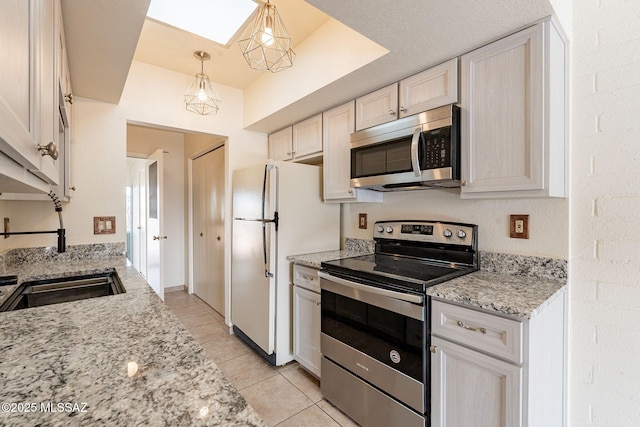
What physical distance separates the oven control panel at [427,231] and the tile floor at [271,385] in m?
1.24

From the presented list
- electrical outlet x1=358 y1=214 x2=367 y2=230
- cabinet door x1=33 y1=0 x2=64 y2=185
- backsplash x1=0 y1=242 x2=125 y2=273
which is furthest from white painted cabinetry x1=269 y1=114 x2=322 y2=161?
cabinet door x1=33 y1=0 x2=64 y2=185

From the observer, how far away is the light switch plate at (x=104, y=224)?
2.33 m

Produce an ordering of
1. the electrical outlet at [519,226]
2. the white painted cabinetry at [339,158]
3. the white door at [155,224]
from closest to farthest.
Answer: the electrical outlet at [519,226]
the white painted cabinetry at [339,158]
the white door at [155,224]

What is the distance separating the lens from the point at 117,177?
242cm

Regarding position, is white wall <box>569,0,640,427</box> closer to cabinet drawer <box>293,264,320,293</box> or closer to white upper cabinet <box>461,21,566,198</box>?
white upper cabinet <box>461,21,566,198</box>

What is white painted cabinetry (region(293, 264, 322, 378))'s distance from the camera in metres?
2.19

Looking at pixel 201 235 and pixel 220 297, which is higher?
pixel 201 235

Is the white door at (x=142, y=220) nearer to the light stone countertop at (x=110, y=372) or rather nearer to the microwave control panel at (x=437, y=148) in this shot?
the light stone countertop at (x=110, y=372)

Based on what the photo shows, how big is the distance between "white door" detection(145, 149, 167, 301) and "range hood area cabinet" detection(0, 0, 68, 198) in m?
2.37

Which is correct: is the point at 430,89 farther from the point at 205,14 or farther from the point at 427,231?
the point at 205,14

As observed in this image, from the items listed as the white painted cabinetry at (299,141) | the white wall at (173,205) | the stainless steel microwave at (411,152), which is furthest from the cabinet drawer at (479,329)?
the white wall at (173,205)

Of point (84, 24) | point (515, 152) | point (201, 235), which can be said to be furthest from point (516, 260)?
point (201, 235)

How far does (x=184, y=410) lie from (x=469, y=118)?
1749mm

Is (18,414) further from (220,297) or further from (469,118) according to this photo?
(220,297)
